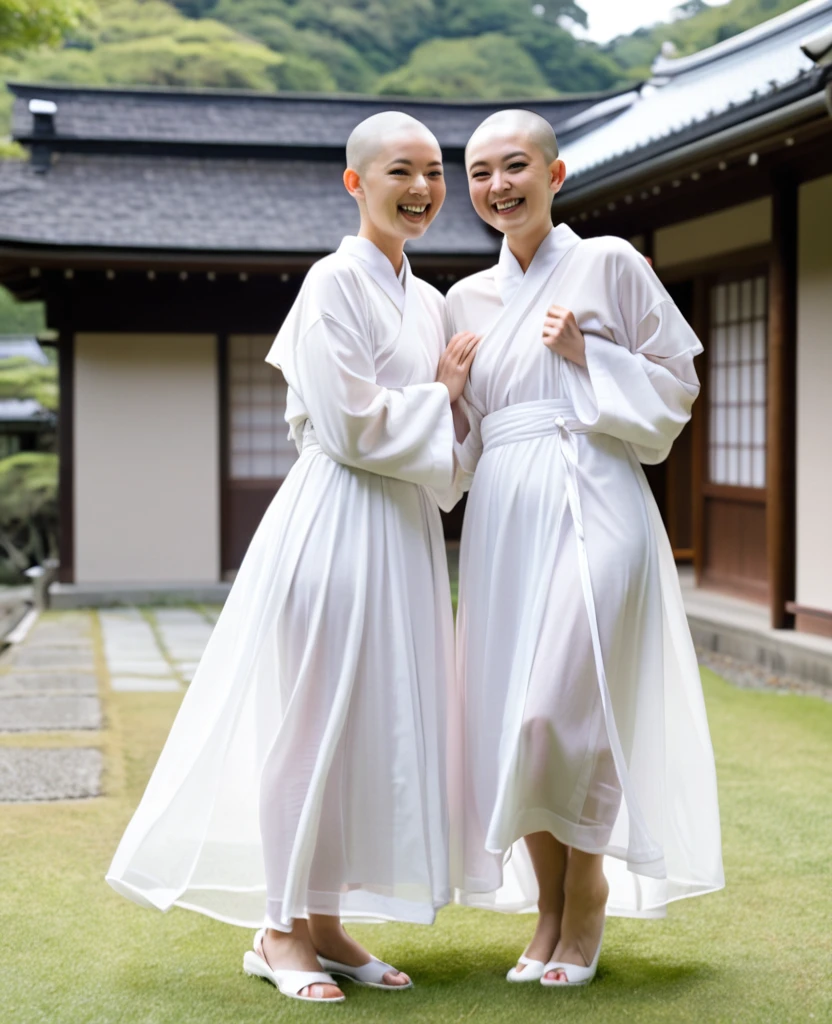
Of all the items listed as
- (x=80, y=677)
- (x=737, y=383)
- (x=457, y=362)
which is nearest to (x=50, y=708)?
(x=80, y=677)

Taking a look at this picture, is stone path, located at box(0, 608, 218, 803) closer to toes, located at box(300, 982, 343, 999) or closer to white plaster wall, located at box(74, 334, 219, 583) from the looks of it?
white plaster wall, located at box(74, 334, 219, 583)

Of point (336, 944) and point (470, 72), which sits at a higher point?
point (470, 72)

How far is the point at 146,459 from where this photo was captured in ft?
35.4

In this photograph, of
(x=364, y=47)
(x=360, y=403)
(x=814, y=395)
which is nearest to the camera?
(x=360, y=403)

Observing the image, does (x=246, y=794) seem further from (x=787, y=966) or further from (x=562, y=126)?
(x=562, y=126)

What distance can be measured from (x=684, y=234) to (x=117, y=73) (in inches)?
886

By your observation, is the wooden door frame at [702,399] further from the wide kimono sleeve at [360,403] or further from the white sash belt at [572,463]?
the wide kimono sleeve at [360,403]

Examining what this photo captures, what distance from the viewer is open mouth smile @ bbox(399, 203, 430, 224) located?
9.32 ft

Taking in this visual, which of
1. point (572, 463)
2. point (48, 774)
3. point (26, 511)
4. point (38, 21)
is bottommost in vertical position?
point (48, 774)

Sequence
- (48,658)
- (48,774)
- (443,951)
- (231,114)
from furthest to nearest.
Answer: (231,114) < (48,658) < (48,774) < (443,951)

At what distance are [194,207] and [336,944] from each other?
8.76m

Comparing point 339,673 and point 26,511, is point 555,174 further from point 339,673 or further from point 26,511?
point 26,511

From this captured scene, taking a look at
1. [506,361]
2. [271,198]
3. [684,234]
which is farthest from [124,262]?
[506,361]

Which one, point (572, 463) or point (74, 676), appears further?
point (74, 676)
